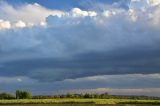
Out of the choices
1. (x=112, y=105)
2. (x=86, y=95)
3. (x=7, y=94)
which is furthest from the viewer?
(x=7, y=94)

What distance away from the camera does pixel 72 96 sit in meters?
104

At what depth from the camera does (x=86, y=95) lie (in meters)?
103

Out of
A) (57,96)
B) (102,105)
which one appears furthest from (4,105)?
(57,96)

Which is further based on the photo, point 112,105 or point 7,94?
point 7,94

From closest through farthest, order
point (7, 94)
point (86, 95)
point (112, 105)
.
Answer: point (112, 105)
point (86, 95)
point (7, 94)

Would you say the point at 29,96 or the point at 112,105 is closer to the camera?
the point at 112,105

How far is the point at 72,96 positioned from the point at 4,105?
3013cm

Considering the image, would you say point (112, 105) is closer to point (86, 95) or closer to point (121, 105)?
point (121, 105)

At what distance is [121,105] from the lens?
72062 millimetres

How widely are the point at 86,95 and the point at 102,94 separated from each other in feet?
12.3

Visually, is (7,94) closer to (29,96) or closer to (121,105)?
(29,96)

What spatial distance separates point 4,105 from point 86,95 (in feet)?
100

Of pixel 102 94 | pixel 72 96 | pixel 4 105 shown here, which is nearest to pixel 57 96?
pixel 72 96

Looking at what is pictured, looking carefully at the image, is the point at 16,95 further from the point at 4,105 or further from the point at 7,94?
the point at 4,105
